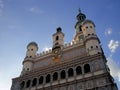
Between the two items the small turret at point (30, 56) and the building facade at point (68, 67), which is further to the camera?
→ the small turret at point (30, 56)

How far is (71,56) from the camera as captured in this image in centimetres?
3616

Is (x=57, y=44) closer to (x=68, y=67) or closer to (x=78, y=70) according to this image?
(x=68, y=67)

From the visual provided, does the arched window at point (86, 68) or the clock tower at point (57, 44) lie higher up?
the clock tower at point (57, 44)

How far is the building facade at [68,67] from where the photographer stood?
1163 inches

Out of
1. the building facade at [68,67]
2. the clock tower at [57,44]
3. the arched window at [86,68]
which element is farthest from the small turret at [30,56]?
the arched window at [86,68]

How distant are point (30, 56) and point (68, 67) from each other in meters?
11.0

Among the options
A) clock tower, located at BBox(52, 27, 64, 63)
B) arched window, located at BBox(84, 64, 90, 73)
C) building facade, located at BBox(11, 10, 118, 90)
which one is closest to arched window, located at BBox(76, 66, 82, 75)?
building facade, located at BBox(11, 10, 118, 90)

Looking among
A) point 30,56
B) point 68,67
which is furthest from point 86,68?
point 30,56

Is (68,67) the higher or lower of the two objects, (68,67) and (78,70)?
the higher

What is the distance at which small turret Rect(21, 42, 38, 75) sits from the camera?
38575mm

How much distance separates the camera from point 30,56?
40.7 m

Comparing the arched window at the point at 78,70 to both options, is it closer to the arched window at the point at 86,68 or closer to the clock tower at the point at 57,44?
the arched window at the point at 86,68

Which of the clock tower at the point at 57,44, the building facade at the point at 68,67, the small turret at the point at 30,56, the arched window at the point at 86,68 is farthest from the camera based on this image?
the small turret at the point at 30,56

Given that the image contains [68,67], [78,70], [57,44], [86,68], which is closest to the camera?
[86,68]
